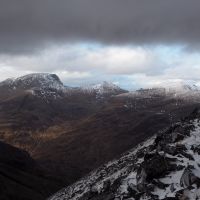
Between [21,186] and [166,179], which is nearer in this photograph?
[166,179]

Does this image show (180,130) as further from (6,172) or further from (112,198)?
(6,172)

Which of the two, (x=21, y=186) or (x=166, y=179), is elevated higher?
(x=166, y=179)

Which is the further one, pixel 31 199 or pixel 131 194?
pixel 31 199

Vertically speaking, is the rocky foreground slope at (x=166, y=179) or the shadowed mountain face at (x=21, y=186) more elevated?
the rocky foreground slope at (x=166, y=179)

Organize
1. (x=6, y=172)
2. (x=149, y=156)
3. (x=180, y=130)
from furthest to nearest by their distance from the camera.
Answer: (x=6, y=172), (x=180, y=130), (x=149, y=156)

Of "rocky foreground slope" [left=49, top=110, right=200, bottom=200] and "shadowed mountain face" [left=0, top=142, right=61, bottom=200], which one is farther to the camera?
"shadowed mountain face" [left=0, top=142, right=61, bottom=200]

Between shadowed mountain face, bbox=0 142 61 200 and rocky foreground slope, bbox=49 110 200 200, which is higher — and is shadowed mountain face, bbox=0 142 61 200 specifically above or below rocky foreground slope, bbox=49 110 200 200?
below

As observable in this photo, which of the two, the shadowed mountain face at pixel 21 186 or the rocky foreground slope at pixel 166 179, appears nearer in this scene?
the rocky foreground slope at pixel 166 179

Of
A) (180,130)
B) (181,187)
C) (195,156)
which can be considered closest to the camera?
(181,187)

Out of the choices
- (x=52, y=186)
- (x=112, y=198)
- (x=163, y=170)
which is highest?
(x=163, y=170)

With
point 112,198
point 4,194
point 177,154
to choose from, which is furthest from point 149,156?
point 4,194

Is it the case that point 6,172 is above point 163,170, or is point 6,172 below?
below
